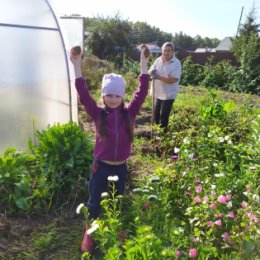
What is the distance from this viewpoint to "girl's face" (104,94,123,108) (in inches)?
105

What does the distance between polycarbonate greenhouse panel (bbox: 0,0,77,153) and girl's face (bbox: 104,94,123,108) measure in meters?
1.60

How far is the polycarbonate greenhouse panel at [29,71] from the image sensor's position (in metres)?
3.84

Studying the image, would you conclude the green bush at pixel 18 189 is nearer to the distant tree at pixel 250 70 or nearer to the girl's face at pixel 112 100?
the girl's face at pixel 112 100

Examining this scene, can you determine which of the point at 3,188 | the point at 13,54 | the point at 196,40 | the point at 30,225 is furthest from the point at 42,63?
the point at 196,40

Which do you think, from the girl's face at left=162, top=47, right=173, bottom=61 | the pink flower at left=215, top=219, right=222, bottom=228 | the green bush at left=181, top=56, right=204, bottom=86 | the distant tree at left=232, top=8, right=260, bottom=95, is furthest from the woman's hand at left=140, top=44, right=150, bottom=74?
the green bush at left=181, top=56, right=204, bottom=86

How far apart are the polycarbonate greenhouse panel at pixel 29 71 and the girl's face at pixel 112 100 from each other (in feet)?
5.25

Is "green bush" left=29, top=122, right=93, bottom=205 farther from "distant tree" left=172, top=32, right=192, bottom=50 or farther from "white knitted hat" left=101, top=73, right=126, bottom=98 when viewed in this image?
"distant tree" left=172, top=32, right=192, bottom=50

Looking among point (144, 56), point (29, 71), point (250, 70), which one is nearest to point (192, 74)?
point (250, 70)

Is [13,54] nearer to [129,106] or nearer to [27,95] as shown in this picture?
[27,95]

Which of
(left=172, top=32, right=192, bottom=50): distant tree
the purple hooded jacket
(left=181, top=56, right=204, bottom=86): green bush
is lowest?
(left=172, top=32, right=192, bottom=50): distant tree

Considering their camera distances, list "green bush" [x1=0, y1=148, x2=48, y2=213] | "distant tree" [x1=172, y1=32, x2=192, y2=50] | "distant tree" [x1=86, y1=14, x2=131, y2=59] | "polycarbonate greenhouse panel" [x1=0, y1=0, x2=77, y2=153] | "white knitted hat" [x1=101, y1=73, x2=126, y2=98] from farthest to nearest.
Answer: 1. "distant tree" [x1=172, y1=32, x2=192, y2=50]
2. "distant tree" [x1=86, y1=14, x2=131, y2=59]
3. "polycarbonate greenhouse panel" [x1=0, y1=0, x2=77, y2=153]
4. "green bush" [x1=0, y1=148, x2=48, y2=213]
5. "white knitted hat" [x1=101, y1=73, x2=126, y2=98]

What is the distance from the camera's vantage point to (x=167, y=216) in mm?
2760

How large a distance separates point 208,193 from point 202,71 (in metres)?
14.1

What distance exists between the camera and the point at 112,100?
8.80 ft
